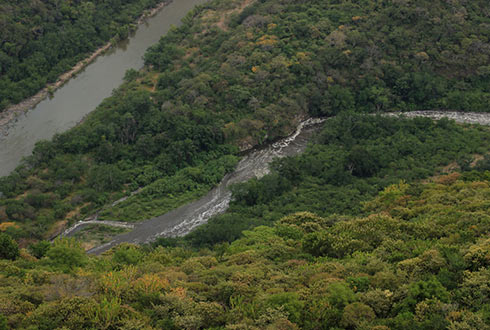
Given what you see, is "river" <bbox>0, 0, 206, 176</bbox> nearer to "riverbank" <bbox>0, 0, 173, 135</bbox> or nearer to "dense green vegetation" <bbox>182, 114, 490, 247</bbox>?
"riverbank" <bbox>0, 0, 173, 135</bbox>

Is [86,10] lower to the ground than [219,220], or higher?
higher

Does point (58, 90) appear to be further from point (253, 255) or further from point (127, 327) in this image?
point (127, 327)

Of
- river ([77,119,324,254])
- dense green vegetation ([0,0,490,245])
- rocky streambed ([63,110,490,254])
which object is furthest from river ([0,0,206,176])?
river ([77,119,324,254])

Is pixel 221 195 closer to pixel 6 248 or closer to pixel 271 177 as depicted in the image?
pixel 271 177

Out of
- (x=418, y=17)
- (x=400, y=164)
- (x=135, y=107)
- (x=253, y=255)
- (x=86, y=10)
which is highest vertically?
(x=86, y=10)

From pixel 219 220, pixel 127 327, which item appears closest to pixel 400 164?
pixel 219 220

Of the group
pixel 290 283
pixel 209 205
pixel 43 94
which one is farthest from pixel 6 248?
pixel 43 94

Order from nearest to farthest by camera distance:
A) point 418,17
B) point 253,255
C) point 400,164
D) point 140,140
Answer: point 253,255 < point 400,164 < point 140,140 < point 418,17
